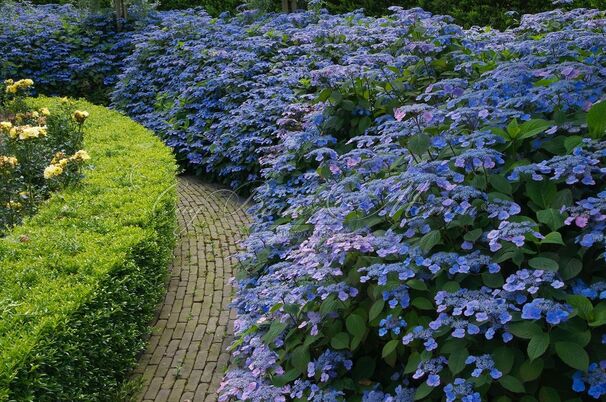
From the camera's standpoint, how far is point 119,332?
129 inches

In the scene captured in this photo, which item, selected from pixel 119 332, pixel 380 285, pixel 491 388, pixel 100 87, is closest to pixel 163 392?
pixel 119 332

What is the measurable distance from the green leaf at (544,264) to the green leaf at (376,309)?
0.57m

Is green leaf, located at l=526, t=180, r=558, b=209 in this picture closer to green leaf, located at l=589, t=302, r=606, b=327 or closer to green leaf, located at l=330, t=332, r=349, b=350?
green leaf, located at l=589, t=302, r=606, b=327

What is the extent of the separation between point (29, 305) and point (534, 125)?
2431mm

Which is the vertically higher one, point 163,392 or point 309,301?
point 309,301

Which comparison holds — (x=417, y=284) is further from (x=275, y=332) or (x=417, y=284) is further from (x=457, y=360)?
(x=275, y=332)

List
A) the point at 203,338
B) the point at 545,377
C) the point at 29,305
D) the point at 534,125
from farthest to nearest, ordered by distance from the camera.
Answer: the point at 203,338 < the point at 29,305 < the point at 534,125 < the point at 545,377

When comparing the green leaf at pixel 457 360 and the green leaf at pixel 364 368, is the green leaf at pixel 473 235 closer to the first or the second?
the green leaf at pixel 457 360

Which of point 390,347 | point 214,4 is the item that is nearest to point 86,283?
point 390,347

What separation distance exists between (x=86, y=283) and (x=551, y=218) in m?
2.23

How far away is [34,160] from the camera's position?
5.04 metres

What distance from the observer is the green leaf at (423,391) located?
6.79 feet

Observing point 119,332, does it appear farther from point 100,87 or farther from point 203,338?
point 100,87

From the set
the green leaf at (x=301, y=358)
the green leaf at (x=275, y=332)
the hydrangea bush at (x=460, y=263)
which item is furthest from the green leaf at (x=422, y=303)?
the green leaf at (x=275, y=332)
